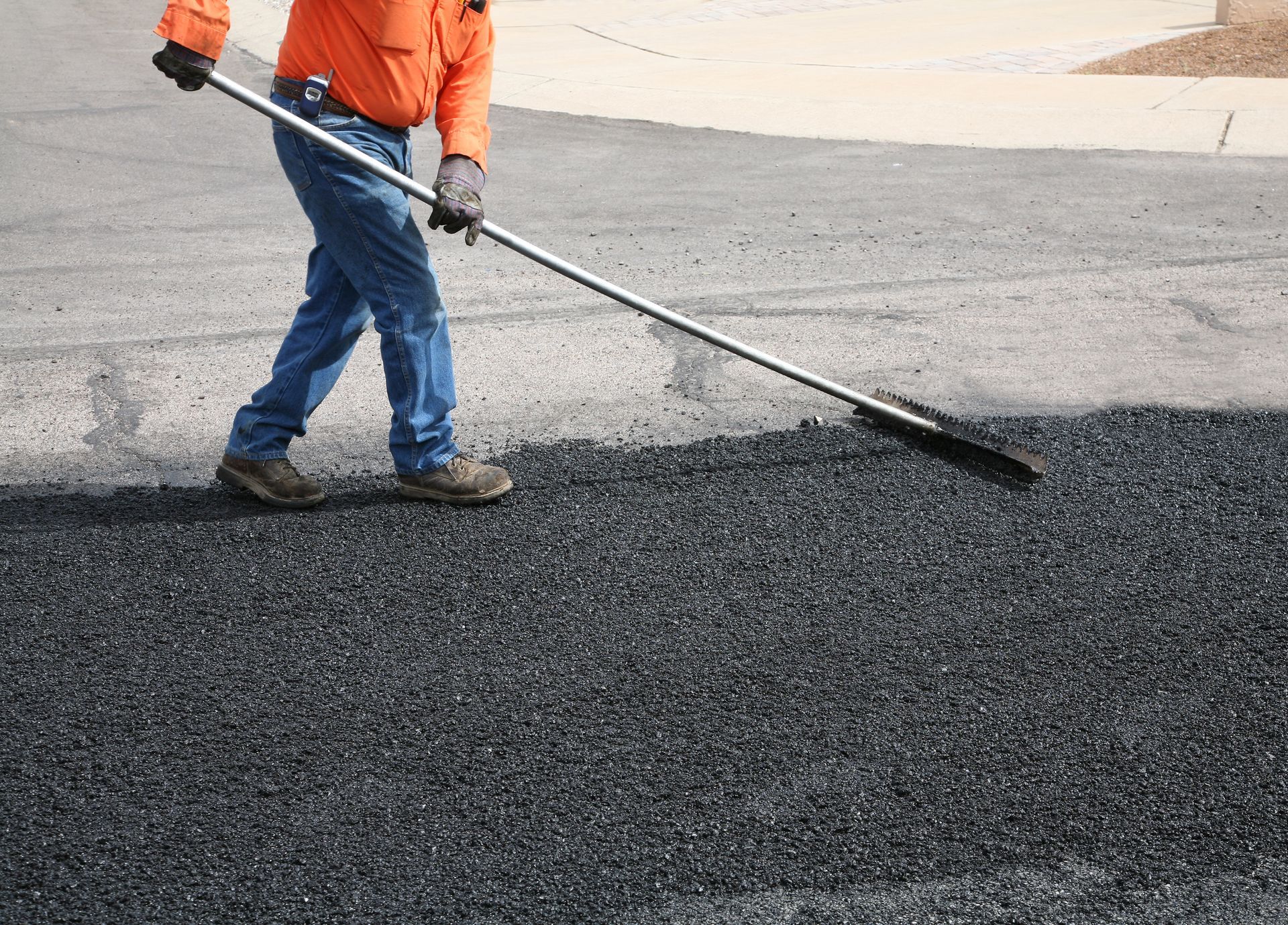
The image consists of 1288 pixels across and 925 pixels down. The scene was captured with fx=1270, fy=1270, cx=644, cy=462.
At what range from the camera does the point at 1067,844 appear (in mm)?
2635

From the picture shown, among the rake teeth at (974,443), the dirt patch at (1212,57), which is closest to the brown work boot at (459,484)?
the rake teeth at (974,443)

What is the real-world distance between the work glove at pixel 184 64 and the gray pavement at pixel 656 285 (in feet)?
A: 4.57

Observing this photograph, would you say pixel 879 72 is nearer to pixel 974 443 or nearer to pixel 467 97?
pixel 974 443

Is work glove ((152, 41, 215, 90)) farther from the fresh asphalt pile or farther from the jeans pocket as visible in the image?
the fresh asphalt pile

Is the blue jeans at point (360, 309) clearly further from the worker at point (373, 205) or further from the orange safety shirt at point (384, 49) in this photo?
the orange safety shirt at point (384, 49)

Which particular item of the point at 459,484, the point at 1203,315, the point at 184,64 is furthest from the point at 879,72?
the point at 184,64

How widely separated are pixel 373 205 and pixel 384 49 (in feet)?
1.44

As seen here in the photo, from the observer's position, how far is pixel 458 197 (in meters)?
3.80

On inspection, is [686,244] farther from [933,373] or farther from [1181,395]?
[1181,395]

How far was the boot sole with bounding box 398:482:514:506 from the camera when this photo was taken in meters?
4.07

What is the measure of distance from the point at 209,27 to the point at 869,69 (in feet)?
28.9

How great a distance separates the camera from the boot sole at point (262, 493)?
4066mm

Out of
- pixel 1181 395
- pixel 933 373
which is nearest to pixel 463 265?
pixel 933 373

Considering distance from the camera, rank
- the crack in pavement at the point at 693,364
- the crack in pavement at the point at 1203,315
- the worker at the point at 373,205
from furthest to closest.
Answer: the crack in pavement at the point at 1203,315
the crack in pavement at the point at 693,364
the worker at the point at 373,205
